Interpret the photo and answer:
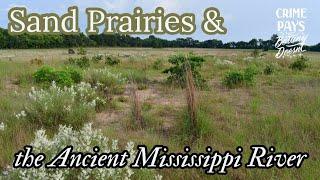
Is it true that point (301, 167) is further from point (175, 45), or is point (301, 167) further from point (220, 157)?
point (175, 45)

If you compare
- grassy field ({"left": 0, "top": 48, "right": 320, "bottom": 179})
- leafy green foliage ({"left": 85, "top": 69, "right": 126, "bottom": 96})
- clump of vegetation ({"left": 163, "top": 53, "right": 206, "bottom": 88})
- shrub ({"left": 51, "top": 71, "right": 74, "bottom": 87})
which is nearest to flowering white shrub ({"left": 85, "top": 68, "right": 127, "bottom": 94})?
leafy green foliage ({"left": 85, "top": 69, "right": 126, "bottom": 96})

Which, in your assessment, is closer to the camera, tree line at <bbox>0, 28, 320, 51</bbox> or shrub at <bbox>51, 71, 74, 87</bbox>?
shrub at <bbox>51, 71, 74, 87</bbox>

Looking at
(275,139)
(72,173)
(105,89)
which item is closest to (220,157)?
(275,139)

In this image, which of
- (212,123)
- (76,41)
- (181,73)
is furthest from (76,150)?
(76,41)

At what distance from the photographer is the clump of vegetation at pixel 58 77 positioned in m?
9.77

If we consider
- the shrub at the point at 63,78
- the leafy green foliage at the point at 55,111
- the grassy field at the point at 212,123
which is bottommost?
the grassy field at the point at 212,123

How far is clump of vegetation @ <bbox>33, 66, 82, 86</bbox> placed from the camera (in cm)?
977

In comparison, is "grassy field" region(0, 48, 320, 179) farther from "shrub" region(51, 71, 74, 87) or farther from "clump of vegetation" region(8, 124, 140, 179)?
"shrub" region(51, 71, 74, 87)

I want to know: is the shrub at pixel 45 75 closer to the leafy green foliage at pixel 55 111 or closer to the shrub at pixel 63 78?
the shrub at pixel 63 78

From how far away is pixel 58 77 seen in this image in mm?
9883

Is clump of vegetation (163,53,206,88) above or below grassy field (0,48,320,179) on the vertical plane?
above

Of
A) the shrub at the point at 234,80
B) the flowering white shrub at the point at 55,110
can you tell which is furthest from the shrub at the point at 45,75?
the shrub at the point at 234,80

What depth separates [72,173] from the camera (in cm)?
428

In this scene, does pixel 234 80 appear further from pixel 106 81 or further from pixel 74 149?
pixel 74 149
